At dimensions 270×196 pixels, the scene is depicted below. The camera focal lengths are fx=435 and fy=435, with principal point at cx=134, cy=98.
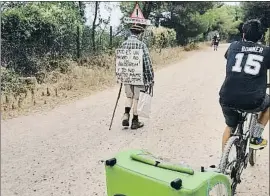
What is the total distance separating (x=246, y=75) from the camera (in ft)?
10.6

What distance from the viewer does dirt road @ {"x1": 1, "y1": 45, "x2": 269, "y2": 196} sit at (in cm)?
387

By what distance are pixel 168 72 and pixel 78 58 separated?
2201 millimetres

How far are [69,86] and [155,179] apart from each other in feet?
18.2

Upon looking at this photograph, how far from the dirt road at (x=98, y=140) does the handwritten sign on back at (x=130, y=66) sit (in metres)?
0.65

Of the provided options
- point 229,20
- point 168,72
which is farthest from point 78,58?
point 229,20

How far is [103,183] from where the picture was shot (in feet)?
12.5

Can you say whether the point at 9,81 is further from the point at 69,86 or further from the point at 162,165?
the point at 162,165

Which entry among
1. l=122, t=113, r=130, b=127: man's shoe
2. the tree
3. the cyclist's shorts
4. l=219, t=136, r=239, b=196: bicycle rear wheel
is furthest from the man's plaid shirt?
the tree

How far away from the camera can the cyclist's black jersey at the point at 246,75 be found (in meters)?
3.20

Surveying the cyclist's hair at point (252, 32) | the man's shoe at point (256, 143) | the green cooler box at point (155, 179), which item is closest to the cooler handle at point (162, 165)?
the green cooler box at point (155, 179)

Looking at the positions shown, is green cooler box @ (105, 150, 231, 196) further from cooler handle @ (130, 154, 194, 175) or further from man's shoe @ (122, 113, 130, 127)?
man's shoe @ (122, 113, 130, 127)

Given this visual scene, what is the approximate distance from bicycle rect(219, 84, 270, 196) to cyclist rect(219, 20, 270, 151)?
12 cm

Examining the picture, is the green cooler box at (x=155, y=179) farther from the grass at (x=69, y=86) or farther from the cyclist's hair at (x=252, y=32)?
the grass at (x=69, y=86)

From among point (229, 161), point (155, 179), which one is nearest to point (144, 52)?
point (229, 161)
